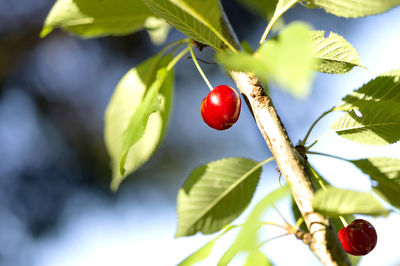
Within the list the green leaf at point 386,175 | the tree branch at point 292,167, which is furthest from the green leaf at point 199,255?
the green leaf at point 386,175

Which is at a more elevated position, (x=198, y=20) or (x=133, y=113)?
(x=198, y=20)

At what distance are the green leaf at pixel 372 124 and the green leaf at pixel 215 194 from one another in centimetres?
17

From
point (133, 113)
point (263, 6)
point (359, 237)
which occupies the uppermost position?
point (263, 6)

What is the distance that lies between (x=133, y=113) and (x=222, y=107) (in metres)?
0.36

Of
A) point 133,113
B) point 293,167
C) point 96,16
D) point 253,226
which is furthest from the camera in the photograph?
point 133,113

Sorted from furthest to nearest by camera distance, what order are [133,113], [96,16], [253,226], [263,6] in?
1. [133,113]
2. [96,16]
3. [263,6]
4. [253,226]

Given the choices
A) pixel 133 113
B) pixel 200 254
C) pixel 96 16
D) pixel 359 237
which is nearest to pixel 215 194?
pixel 200 254

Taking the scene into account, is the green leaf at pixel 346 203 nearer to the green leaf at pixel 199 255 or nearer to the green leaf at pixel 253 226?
the green leaf at pixel 253 226

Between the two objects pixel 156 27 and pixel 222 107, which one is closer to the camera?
pixel 222 107

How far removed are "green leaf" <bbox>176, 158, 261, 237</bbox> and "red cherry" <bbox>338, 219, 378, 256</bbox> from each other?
6.9 inches

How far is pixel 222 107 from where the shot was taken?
722mm

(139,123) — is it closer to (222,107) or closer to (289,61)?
(222,107)

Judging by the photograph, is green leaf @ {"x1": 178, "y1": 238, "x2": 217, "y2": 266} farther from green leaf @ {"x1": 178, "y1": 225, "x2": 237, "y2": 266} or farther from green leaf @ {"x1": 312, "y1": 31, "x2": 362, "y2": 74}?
green leaf @ {"x1": 312, "y1": 31, "x2": 362, "y2": 74}

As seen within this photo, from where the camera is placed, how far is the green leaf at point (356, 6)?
551mm
